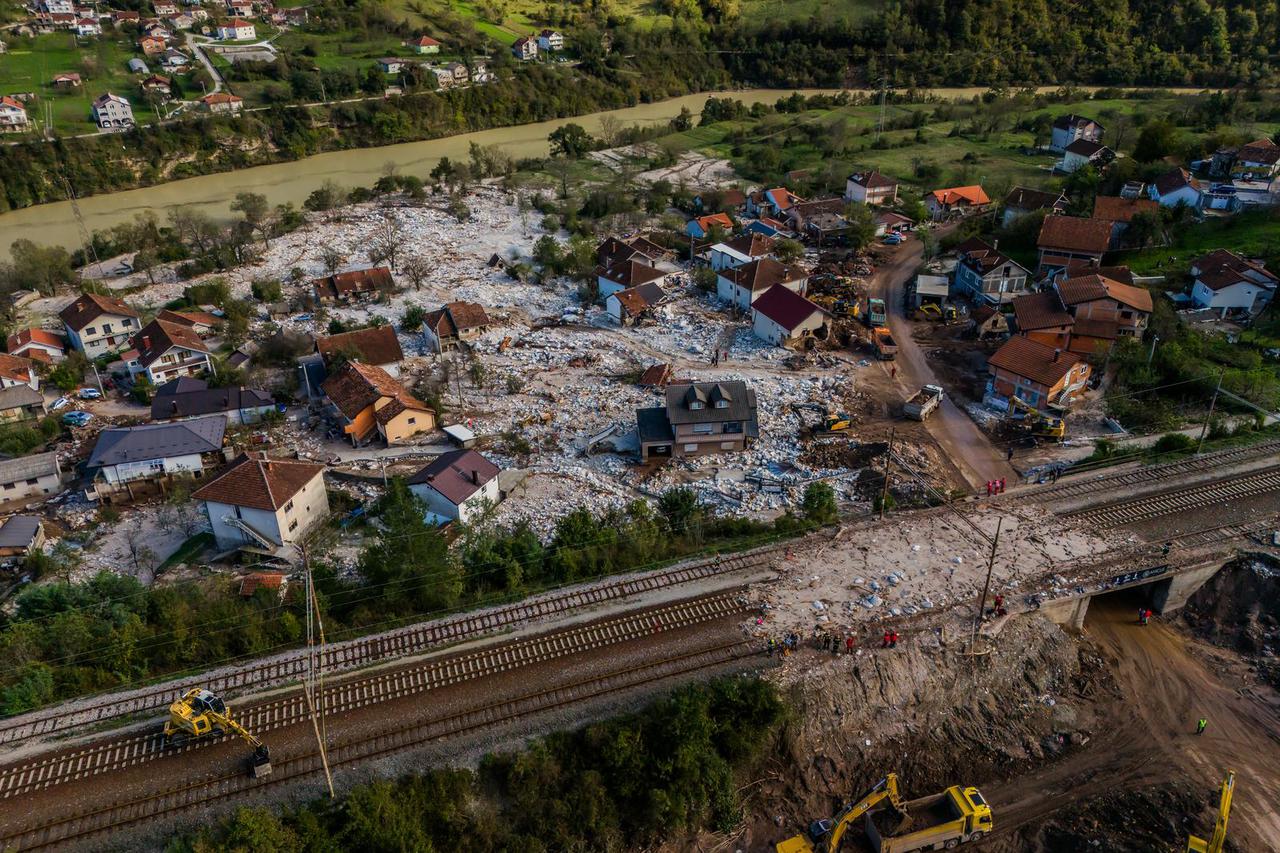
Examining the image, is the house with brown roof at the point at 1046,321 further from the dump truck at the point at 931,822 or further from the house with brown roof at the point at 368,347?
the house with brown roof at the point at 368,347

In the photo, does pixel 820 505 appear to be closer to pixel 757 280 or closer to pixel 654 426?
pixel 654 426

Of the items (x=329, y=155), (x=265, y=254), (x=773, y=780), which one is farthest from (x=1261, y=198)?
(x=329, y=155)

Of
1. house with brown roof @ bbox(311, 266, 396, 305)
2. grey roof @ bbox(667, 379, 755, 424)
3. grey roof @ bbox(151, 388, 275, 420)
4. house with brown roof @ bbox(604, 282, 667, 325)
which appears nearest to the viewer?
grey roof @ bbox(667, 379, 755, 424)

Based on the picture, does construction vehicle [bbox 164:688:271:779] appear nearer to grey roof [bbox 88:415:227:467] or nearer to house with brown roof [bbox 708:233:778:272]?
grey roof [bbox 88:415:227:467]

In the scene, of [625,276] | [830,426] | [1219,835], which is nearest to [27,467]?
[625,276]

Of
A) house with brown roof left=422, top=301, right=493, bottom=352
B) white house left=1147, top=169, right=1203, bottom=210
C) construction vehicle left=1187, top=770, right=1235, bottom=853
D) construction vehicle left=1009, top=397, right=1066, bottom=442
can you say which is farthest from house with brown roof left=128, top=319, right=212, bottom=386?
white house left=1147, top=169, right=1203, bottom=210

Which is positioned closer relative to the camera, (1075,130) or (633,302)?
(633,302)
